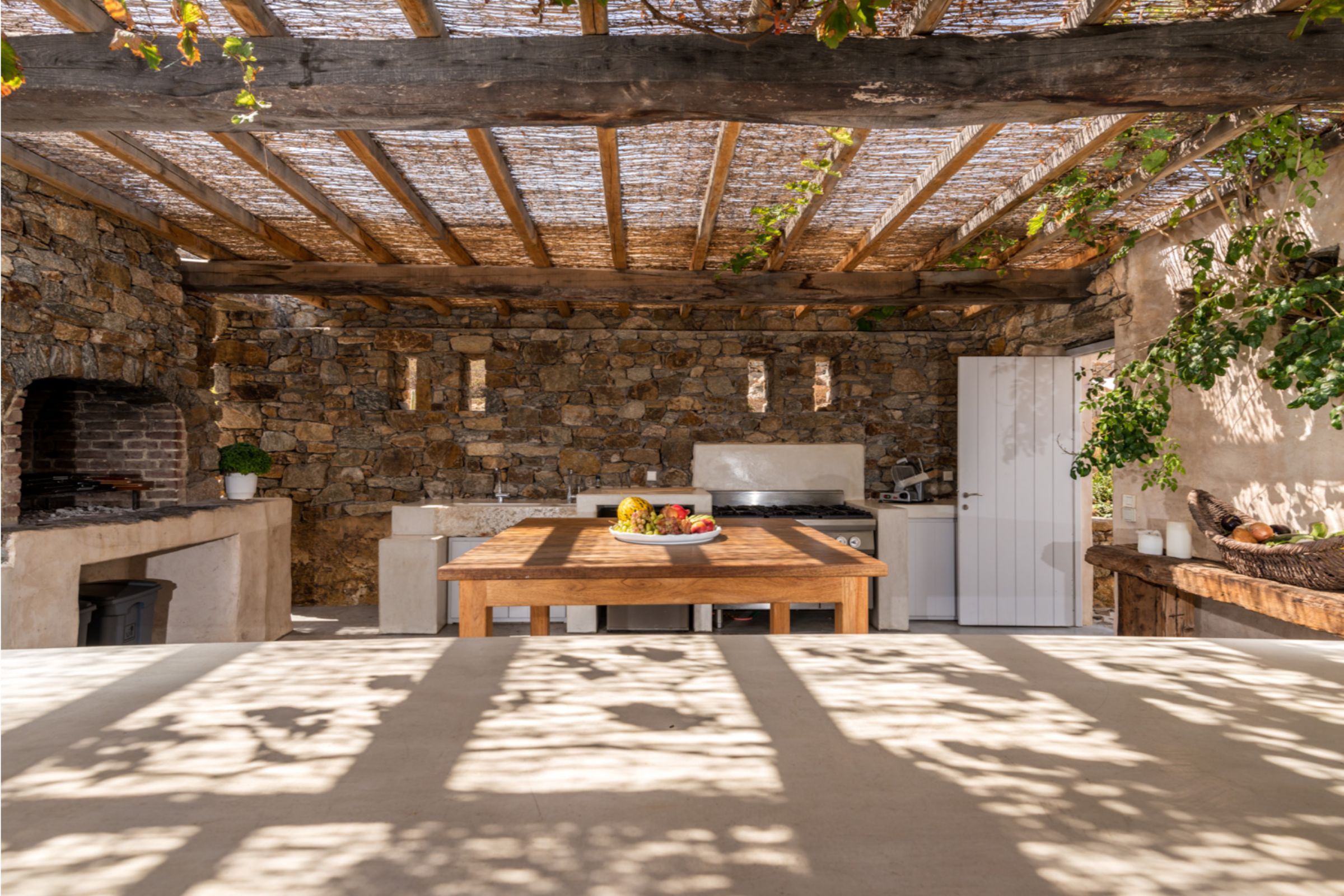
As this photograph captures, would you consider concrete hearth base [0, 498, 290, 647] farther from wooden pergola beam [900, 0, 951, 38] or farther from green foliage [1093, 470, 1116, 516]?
green foliage [1093, 470, 1116, 516]

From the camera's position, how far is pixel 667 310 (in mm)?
6145

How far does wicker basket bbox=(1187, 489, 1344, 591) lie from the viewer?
2.37 meters

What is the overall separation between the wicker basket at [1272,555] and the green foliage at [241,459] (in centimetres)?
508

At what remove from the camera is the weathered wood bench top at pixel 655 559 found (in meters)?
2.27

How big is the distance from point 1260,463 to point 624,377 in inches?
164

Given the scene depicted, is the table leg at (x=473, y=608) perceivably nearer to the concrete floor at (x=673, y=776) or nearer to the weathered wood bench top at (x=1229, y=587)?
the concrete floor at (x=673, y=776)

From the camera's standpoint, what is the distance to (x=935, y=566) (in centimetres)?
538

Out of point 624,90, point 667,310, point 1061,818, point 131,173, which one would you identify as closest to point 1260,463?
point 624,90

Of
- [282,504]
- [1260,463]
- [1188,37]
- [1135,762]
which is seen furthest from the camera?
[282,504]

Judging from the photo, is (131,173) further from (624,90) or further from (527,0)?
(624,90)

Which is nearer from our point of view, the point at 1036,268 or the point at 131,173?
the point at 131,173

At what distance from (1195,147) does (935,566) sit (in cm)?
324

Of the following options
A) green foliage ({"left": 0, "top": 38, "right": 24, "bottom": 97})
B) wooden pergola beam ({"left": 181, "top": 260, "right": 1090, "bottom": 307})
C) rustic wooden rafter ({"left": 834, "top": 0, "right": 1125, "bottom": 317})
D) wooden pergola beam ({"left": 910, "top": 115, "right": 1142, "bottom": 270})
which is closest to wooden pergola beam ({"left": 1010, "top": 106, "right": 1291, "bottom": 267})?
wooden pergola beam ({"left": 910, "top": 115, "right": 1142, "bottom": 270})

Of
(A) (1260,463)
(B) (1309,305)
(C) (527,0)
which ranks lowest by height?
(A) (1260,463)
